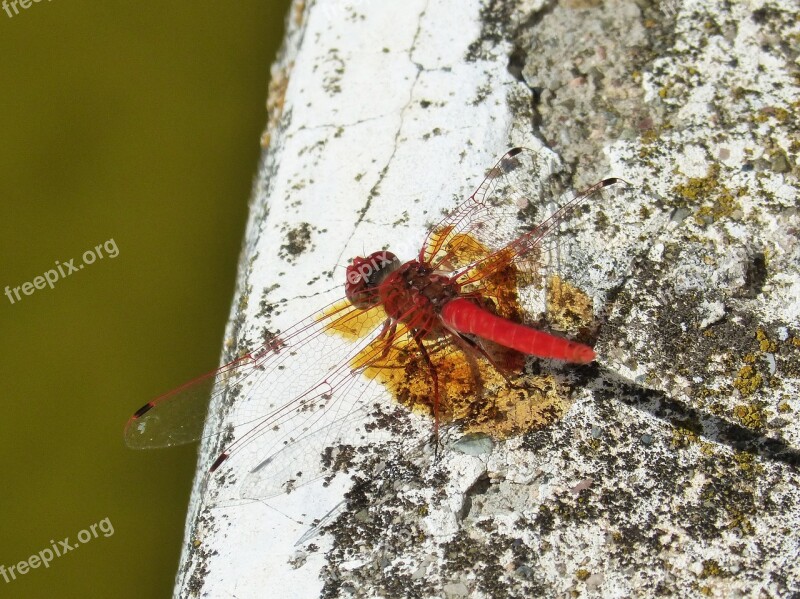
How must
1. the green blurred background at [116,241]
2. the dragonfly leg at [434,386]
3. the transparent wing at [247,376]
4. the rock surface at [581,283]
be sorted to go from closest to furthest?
the rock surface at [581,283]
the dragonfly leg at [434,386]
the transparent wing at [247,376]
the green blurred background at [116,241]

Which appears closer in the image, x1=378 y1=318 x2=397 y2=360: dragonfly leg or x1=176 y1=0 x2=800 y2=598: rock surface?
x1=176 y1=0 x2=800 y2=598: rock surface

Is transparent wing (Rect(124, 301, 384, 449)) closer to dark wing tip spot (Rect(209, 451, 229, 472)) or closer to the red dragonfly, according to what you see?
the red dragonfly

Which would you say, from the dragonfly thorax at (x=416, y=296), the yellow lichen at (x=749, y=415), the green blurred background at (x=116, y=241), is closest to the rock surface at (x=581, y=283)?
the yellow lichen at (x=749, y=415)

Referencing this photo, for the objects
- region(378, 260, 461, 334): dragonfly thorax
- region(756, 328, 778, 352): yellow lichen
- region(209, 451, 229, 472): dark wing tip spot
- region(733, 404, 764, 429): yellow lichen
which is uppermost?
region(378, 260, 461, 334): dragonfly thorax

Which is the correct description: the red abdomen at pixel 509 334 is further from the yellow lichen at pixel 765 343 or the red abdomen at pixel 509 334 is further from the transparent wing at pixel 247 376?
the yellow lichen at pixel 765 343

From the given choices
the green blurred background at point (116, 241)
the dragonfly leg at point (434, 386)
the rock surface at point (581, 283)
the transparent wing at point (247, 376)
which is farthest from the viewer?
the green blurred background at point (116, 241)

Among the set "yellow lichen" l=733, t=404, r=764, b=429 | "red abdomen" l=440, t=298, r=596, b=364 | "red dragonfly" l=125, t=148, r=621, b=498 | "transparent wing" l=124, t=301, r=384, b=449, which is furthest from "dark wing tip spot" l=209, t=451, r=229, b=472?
"yellow lichen" l=733, t=404, r=764, b=429
